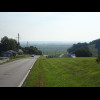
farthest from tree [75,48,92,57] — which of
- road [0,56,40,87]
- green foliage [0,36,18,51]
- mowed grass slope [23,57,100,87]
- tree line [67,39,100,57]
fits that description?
mowed grass slope [23,57,100,87]

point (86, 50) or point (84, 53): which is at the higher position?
point (86, 50)

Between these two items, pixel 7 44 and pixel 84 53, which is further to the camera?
pixel 7 44

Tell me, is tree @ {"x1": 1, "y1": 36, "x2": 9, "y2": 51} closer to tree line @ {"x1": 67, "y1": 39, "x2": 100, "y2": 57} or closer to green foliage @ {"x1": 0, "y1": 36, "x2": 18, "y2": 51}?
green foliage @ {"x1": 0, "y1": 36, "x2": 18, "y2": 51}

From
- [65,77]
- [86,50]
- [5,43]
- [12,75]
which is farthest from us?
[5,43]

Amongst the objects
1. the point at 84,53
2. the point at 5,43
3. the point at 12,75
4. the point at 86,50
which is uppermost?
the point at 5,43

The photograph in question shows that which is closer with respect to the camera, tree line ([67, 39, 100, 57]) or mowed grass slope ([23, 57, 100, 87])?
mowed grass slope ([23, 57, 100, 87])

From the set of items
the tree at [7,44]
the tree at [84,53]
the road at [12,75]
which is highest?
the tree at [7,44]

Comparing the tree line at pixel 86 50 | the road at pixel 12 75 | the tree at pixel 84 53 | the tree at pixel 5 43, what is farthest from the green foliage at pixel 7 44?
the road at pixel 12 75

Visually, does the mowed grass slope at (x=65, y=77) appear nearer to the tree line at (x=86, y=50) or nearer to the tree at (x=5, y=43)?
the tree line at (x=86, y=50)

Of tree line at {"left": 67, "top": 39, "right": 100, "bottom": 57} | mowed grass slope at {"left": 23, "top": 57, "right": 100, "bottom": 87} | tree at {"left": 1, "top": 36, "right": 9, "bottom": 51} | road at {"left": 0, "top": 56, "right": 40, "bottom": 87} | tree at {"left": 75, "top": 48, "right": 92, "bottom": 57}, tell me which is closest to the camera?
mowed grass slope at {"left": 23, "top": 57, "right": 100, "bottom": 87}

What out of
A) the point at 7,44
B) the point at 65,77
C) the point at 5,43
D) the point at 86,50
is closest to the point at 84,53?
the point at 86,50

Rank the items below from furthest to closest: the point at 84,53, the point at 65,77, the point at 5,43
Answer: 1. the point at 5,43
2. the point at 84,53
3. the point at 65,77

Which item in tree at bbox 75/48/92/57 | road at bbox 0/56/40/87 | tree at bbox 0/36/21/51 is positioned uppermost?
tree at bbox 0/36/21/51

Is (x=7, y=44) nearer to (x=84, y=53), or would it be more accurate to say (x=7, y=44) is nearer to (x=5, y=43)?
(x=5, y=43)
